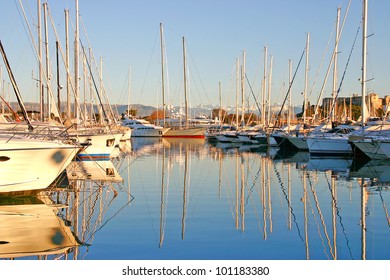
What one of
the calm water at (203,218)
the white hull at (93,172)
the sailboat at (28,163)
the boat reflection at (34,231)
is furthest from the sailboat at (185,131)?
the boat reflection at (34,231)

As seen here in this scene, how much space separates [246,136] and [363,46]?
2930 centimetres

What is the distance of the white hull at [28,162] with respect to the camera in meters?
17.6

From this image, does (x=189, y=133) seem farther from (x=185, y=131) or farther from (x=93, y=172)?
(x=93, y=172)

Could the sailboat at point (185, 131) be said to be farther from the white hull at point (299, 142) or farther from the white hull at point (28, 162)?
the white hull at point (28, 162)

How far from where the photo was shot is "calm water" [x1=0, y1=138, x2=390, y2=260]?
11.8m

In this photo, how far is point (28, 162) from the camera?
18.0 m

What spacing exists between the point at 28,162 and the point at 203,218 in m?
5.56

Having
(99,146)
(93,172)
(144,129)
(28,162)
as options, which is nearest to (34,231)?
(28,162)

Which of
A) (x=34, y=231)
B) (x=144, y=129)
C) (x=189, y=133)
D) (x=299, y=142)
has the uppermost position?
(x=299, y=142)

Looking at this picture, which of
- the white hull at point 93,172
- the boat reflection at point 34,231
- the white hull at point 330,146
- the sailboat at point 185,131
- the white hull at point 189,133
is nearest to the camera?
the boat reflection at point 34,231

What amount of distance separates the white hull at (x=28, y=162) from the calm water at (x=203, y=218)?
20.3 inches

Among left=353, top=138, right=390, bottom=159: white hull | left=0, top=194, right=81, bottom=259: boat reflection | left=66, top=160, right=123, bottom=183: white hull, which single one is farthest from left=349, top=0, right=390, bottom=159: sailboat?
left=0, top=194, right=81, bottom=259: boat reflection

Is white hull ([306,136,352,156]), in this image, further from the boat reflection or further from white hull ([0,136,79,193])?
the boat reflection

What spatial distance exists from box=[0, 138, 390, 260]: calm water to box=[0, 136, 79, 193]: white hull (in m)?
0.51
